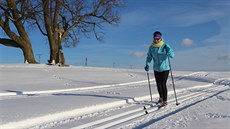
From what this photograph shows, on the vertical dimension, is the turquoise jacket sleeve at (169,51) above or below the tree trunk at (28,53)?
below

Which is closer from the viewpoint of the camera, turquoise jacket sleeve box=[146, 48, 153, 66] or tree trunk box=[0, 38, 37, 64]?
turquoise jacket sleeve box=[146, 48, 153, 66]

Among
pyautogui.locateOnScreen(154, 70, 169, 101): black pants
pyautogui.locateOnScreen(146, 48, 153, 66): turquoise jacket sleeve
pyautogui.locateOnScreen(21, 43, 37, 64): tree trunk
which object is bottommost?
pyautogui.locateOnScreen(154, 70, 169, 101): black pants

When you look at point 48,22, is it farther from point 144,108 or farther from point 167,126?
point 167,126

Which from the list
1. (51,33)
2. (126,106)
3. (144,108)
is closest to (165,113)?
(144,108)

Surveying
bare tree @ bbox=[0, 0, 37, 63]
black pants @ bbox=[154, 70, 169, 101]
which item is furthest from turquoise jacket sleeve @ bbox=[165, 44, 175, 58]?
bare tree @ bbox=[0, 0, 37, 63]

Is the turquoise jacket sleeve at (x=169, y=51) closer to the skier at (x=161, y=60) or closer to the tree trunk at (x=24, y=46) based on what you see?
the skier at (x=161, y=60)

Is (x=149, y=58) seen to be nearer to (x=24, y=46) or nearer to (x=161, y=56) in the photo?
(x=161, y=56)

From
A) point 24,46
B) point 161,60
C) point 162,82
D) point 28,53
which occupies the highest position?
point 24,46

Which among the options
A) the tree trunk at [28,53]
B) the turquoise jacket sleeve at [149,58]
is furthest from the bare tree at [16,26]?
the turquoise jacket sleeve at [149,58]

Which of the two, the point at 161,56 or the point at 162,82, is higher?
the point at 161,56

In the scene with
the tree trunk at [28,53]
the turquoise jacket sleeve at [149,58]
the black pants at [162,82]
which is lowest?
the black pants at [162,82]

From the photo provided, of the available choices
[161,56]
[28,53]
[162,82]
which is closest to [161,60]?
[161,56]

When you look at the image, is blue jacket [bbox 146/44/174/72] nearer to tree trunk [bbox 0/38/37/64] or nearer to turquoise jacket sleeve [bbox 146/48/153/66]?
turquoise jacket sleeve [bbox 146/48/153/66]

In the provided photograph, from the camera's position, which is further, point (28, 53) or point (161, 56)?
point (28, 53)
